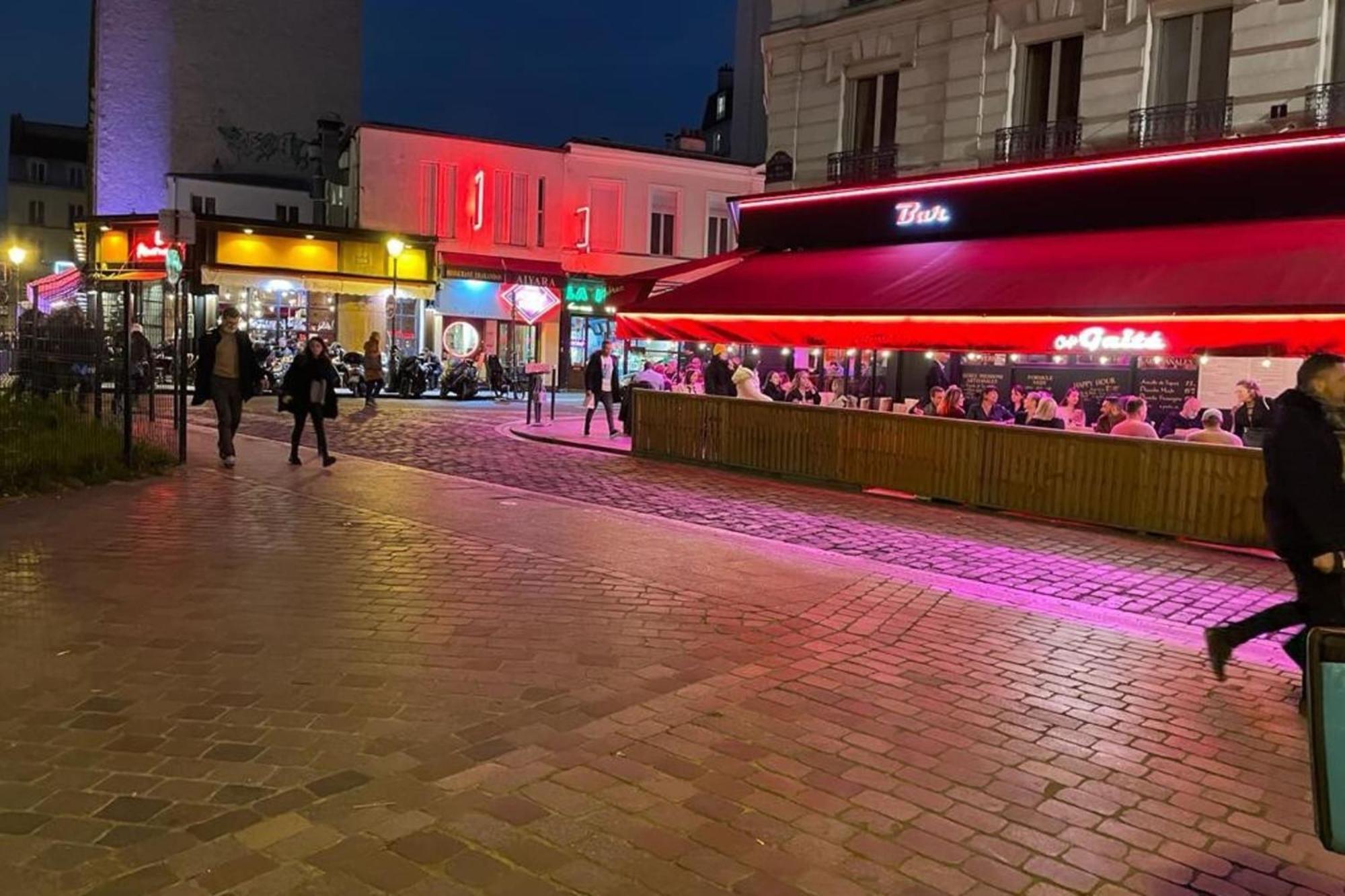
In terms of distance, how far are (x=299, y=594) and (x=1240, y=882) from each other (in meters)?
5.12

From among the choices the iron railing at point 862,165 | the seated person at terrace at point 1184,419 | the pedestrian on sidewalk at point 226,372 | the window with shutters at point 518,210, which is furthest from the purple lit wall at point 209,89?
the seated person at terrace at point 1184,419

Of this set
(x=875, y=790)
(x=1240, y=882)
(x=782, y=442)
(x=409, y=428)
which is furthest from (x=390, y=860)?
(x=409, y=428)

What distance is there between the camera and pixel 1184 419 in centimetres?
1306

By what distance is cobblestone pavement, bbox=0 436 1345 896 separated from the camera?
131 inches

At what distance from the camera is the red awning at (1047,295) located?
9180 mm

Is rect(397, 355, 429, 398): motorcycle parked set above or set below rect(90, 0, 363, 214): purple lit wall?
below

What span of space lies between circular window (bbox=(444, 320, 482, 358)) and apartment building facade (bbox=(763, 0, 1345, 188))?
15.4 metres

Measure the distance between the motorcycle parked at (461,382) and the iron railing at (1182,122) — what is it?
18.5 meters

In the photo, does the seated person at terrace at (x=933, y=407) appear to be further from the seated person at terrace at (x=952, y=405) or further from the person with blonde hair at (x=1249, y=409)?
the person with blonde hair at (x=1249, y=409)

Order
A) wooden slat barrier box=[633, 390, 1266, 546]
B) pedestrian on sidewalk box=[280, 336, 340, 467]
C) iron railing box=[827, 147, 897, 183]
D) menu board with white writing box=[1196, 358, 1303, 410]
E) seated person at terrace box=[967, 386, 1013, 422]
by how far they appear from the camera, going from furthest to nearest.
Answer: iron railing box=[827, 147, 897, 183] < seated person at terrace box=[967, 386, 1013, 422] < menu board with white writing box=[1196, 358, 1303, 410] < pedestrian on sidewalk box=[280, 336, 340, 467] < wooden slat barrier box=[633, 390, 1266, 546]

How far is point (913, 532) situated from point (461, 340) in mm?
23491

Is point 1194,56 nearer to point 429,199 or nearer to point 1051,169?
point 1051,169

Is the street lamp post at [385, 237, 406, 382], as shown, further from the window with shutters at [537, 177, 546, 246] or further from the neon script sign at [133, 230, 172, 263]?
the neon script sign at [133, 230, 172, 263]

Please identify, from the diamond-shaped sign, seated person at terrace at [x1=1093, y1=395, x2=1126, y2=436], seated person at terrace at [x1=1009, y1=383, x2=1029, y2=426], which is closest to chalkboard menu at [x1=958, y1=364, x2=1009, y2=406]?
seated person at terrace at [x1=1009, y1=383, x2=1029, y2=426]
